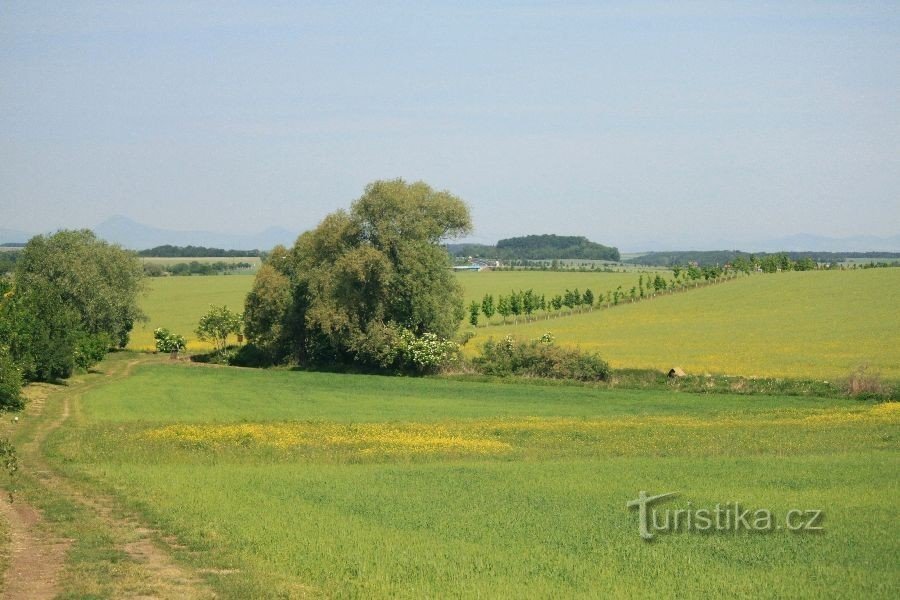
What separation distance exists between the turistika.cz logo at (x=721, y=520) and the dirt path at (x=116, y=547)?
25.7 ft

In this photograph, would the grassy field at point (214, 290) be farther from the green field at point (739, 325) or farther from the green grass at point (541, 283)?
the green field at point (739, 325)

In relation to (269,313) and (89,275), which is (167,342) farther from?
(269,313)

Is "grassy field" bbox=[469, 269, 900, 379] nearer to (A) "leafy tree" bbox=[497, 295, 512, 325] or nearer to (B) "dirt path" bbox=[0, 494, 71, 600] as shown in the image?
(A) "leafy tree" bbox=[497, 295, 512, 325]

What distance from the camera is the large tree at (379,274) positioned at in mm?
69375

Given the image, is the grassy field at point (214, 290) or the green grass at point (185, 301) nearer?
the green grass at point (185, 301)

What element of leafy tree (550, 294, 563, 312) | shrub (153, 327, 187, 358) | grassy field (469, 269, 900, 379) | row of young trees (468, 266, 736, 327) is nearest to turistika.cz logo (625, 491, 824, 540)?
grassy field (469, 269, 900, 379)

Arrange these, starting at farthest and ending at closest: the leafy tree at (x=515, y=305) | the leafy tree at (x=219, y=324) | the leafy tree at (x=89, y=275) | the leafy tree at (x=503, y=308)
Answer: the leafy tree at (x=503, y=308), the leafy tree at (x=515, y=305), the leafy tree at (x=219, y=324), the leafy tree at (x=89, y=275)

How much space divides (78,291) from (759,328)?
56266 mm

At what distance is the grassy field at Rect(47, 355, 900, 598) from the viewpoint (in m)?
14.3

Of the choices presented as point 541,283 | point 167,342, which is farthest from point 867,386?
point 541,283

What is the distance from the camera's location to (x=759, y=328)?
82.1 meters

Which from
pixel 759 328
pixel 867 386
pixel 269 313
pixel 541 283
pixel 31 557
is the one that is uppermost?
pixel 541 283

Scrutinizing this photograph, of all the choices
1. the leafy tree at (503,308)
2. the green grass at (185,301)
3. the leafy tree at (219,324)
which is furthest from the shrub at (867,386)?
the leafy tree at (503,308)

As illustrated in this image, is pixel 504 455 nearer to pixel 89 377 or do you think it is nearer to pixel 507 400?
pixel 507 400
